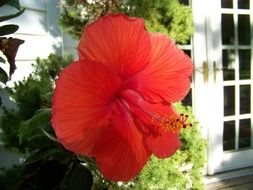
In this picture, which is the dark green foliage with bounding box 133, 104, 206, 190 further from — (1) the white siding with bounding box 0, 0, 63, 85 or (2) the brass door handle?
(2) the brass door handle

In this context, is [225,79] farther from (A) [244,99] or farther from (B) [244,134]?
(B) [244,134]

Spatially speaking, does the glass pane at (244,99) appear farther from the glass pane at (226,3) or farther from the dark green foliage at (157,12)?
the dark green foliage at (157,12)

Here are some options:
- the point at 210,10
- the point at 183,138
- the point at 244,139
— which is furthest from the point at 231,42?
the point at 183,138

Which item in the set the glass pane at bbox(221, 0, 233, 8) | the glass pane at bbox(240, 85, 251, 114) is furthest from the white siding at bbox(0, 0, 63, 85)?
the glass pane at bbox(240, 85, 251, 114)

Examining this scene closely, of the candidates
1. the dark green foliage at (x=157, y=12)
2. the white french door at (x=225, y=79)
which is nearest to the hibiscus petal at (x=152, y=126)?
the dark green foliage at (x=157, y=12)

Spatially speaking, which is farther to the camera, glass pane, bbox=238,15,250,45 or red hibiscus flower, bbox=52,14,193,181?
glass pane, bbox=238,15,250,45

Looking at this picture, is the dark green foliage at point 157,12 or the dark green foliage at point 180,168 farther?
the dark green foliage at point 157,12

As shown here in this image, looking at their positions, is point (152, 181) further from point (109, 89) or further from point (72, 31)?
point (109, 89)
